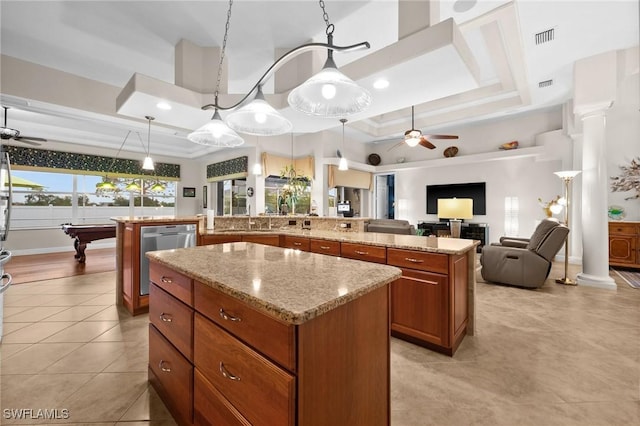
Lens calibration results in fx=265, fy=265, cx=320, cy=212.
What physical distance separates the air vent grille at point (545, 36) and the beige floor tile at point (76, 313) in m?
6.36

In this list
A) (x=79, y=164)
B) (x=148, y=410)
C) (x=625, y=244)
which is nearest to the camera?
(x=148, y=410)

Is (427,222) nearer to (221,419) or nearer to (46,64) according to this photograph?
(221,419)

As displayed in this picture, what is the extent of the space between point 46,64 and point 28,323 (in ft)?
10.9

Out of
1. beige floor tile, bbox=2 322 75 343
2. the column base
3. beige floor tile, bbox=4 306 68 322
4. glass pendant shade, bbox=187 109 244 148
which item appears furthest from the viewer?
the column base

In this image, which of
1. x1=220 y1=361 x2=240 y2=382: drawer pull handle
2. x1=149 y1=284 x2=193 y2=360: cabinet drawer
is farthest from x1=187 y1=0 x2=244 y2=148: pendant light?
x1=220 y1=361 x2=240 y2=382: drawer pull handle

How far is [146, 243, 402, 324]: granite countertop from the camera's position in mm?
859

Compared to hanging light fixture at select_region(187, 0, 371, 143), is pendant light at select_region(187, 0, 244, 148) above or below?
below

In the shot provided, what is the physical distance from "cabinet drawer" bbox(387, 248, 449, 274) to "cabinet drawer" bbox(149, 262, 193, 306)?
1655mm

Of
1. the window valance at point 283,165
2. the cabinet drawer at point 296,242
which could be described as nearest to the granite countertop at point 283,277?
the cabinet drawer at point 296,242

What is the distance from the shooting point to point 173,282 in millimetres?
1429

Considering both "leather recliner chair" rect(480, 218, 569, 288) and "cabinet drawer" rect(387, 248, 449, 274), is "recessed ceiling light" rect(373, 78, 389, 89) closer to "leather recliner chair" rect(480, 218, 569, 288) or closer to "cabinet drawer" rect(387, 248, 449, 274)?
"cabinet drawer" rect(387, 248, 449, 274)

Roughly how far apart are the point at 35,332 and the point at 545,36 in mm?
6591

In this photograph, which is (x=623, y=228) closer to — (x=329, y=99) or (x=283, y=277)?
(x=329, y=99)

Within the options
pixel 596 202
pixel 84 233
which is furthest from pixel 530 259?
pixel 84 233
